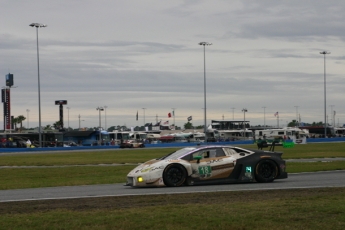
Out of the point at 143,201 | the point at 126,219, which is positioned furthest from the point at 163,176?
the point at 126,219

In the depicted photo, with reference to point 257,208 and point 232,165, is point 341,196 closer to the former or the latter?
point 257,208

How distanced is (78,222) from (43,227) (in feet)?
1.91

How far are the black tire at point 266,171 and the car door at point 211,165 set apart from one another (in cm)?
81

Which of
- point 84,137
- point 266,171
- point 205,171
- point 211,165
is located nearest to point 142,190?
point 205,171

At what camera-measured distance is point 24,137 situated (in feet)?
324

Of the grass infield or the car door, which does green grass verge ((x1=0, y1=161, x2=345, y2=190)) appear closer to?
the car door

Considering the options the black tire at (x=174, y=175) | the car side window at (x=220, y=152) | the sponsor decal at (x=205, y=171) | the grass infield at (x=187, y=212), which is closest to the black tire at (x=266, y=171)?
the car side window at (x=220, y=152)

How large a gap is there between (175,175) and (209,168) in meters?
1.07

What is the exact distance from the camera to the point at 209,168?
1656cm

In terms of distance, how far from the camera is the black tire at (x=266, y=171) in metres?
16.8

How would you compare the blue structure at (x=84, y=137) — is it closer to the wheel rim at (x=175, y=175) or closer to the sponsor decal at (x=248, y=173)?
the sponsor decal at (x=248, y=173)

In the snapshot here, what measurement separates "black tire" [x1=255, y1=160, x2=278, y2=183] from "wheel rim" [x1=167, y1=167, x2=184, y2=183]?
233 centimetres

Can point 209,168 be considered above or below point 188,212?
above

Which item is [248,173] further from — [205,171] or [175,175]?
[175,175]
